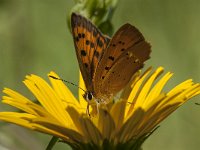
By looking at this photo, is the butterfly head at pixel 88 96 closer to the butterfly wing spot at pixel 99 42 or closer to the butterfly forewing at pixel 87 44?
the butterfly forewing at pixel 87 44

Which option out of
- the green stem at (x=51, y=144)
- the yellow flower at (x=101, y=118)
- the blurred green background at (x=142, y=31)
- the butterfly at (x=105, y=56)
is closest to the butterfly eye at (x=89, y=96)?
the butterfly at (x=105, y=56)

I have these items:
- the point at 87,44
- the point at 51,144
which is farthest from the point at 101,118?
the point at 87,44

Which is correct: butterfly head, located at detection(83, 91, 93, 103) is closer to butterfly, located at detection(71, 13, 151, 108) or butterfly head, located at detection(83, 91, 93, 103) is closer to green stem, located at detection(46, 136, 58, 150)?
butterfly, located at detection(71, 13, 151, 108)

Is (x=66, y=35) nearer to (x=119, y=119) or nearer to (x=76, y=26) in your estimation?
(x=76, y=26)

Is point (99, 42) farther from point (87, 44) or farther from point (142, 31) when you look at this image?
point (142, 31)

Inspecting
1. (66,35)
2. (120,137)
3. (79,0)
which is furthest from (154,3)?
(120,137)
